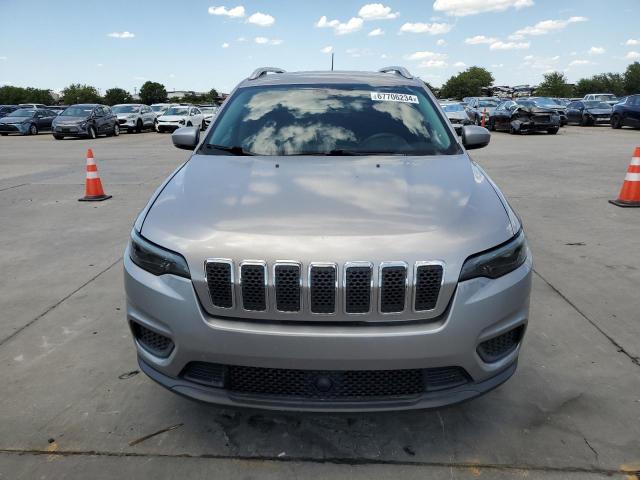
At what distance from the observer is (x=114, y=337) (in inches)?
143

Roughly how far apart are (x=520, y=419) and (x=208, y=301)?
1.69 m

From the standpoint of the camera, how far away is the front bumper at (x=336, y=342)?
2.08 m

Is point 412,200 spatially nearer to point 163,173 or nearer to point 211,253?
point 211,253

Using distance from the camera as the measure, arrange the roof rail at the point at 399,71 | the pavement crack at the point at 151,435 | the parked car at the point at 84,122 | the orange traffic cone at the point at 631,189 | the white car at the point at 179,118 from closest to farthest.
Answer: the pavement crack at the point at 151,435
the roof rail at the point at 399,71
the orange traffic cone at the point at 631,189
the parked car at the point at 84,122
the white car at the point at 179,118

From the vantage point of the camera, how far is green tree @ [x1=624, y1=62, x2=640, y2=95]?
102m

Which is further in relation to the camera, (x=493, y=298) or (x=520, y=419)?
(x=520, y=419)

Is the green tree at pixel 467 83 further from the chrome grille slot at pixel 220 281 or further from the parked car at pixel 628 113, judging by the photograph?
the chrome grille slot at pixel 220 281

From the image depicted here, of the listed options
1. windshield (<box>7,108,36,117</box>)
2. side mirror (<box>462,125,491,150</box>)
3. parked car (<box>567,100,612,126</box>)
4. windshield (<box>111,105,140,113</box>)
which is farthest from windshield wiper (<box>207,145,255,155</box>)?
parked car (<box>567,100,612,126</box>)

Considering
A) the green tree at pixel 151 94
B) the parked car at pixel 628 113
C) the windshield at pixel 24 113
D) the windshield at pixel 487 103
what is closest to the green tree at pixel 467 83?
the green tree at pixel 151 94

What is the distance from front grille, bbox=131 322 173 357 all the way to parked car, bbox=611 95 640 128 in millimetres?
26914

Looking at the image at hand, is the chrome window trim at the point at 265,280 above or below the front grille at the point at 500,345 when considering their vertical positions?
above

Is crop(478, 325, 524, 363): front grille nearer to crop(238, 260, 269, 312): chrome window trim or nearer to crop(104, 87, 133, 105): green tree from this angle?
crop(238, 260, 269, 312): chrome window trim

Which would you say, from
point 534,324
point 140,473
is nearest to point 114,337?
point 140,473

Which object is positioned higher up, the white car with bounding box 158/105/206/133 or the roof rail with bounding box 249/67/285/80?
the roof rail with bounding box 249/67/285/80
